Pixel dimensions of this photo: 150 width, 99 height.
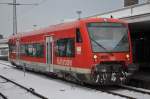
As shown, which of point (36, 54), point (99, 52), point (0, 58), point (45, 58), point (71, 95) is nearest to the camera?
point (71, 95)

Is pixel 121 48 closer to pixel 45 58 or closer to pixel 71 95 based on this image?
pixel 71 95

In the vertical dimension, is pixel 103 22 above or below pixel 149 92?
above

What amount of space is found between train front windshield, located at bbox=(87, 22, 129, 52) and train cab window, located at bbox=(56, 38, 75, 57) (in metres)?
1.42

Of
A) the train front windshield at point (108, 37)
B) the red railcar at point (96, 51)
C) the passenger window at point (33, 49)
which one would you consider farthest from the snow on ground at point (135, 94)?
the passenger window at point (33, 49)

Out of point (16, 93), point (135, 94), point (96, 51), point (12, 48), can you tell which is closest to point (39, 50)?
point (16, 93)

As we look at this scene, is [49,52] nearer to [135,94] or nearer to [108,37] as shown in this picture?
[108,37]

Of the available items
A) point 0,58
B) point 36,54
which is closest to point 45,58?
point 36,54

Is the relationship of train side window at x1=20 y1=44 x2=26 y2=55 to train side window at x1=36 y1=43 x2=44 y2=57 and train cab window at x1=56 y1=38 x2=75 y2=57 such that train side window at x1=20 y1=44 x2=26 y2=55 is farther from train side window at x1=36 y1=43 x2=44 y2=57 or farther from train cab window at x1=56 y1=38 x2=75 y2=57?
train cab window at x1=56 y1=38 x2=75 y2=57

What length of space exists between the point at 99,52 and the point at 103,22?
4.78 feet

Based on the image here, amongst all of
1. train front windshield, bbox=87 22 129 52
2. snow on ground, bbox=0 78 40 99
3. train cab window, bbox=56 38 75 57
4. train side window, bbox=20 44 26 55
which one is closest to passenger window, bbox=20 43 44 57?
train side window, bbox=20 44 26 55

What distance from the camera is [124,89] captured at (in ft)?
57.0

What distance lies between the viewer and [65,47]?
1916 centimetres

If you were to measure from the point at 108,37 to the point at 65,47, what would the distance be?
8.82 feet

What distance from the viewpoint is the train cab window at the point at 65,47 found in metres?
18.3
